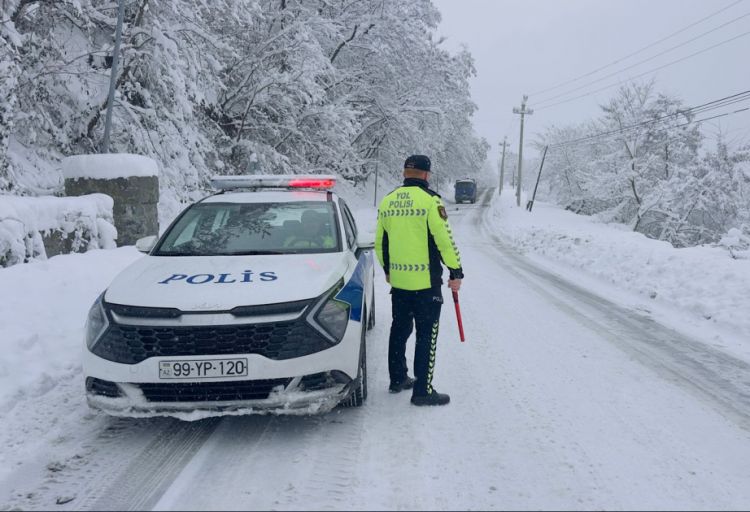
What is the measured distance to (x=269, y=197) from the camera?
543 centimetres

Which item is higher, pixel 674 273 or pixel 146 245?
pixel 146 245

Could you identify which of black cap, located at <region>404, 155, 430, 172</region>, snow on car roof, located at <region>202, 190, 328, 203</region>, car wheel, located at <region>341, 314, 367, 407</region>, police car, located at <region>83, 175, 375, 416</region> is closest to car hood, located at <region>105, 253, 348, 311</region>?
police car, located at <region>83, 175, 375, 416</region>

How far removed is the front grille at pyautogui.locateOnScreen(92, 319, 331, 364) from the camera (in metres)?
3.42

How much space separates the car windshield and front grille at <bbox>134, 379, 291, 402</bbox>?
1357 millimetres

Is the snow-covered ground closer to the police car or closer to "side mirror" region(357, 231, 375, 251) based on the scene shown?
"side mirror" region(357, 231, 375, 251)

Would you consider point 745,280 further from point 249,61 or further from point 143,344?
point 249,61

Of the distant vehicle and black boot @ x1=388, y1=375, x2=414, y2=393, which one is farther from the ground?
the distant vehicle

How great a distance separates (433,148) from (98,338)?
30.2 metres

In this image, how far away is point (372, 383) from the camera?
477cm

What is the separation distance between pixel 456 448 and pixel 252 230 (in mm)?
2507

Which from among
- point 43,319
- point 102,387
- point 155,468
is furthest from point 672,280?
point 43,319

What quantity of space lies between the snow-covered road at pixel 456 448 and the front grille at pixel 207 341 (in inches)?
24.1

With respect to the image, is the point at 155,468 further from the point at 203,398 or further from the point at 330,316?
the point at 330,316

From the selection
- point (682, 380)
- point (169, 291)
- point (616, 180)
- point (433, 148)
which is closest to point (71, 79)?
point (169, 291)
